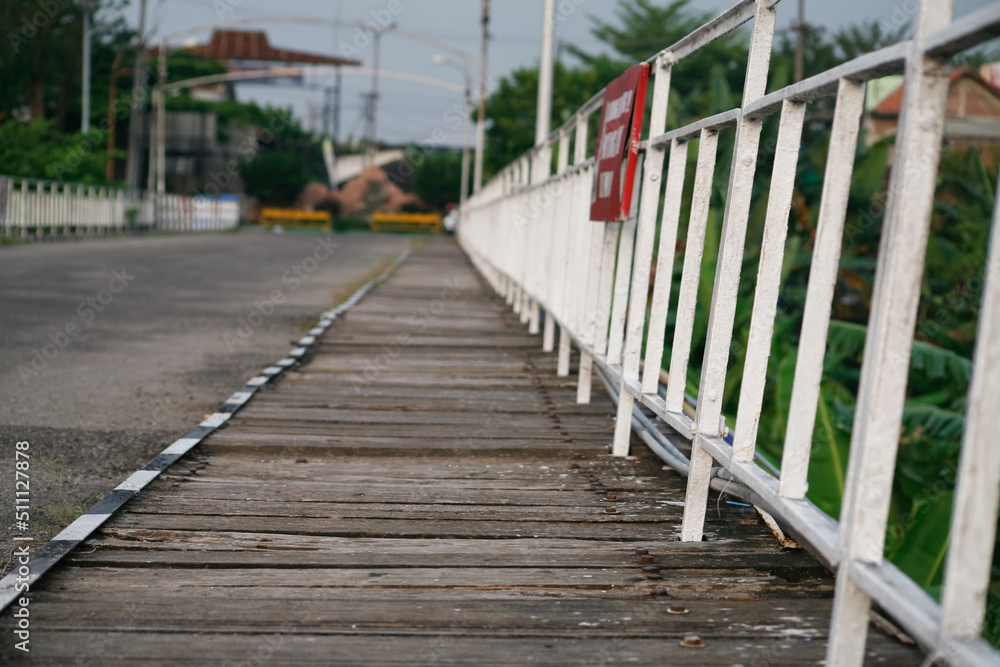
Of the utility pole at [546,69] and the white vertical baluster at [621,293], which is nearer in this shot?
the white vertical baluster at [621,293]

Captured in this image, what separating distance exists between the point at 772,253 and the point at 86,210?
90.0ft

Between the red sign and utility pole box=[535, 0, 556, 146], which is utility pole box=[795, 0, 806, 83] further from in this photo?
the red sign

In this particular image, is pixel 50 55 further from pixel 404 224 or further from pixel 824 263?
pixel 824 263

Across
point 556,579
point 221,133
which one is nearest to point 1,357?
point 556,579

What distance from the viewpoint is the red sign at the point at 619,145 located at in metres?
3.98

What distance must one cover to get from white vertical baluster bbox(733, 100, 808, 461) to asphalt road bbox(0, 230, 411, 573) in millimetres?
1979

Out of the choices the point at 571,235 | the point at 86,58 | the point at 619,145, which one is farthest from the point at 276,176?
the point at 619,145

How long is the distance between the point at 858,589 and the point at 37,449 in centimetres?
348

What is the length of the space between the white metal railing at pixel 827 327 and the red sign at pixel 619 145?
17cm

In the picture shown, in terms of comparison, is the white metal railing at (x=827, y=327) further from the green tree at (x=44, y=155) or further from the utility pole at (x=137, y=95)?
the utility pole at (x=137, y=95)

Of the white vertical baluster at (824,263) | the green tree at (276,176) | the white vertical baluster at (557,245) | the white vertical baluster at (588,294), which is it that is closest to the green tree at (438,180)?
the green tree at (276,176)

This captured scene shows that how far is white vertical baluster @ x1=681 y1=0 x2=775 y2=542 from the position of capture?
264cm

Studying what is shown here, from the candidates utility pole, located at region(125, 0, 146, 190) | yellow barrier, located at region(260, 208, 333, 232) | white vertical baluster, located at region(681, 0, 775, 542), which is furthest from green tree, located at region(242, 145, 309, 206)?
white vertical baluster, located at region(681, 0, 775, 542)

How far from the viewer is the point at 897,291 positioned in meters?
1.63
